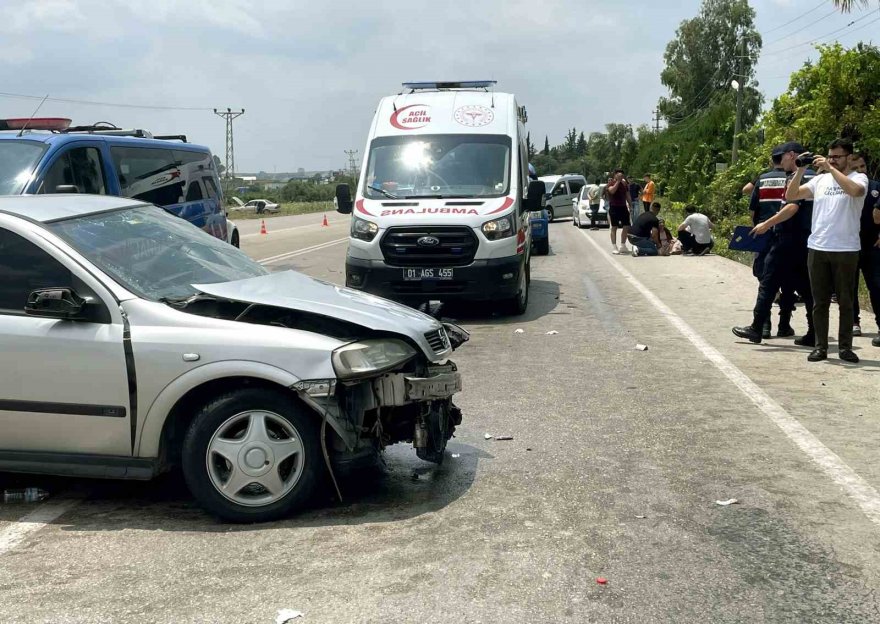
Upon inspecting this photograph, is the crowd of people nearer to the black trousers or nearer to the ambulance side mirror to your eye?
the black trousers

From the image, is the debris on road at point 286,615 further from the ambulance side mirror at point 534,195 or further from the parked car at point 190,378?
the ambulance side mirror at point 534,195

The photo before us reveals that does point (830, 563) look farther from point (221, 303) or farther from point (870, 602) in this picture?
point (221, 303)

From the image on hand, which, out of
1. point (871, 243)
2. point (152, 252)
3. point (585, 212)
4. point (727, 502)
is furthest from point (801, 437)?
point (585, 212)

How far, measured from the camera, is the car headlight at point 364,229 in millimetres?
11961

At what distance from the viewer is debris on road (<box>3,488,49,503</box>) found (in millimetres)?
5160

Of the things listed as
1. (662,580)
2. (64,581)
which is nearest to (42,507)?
(64,581)

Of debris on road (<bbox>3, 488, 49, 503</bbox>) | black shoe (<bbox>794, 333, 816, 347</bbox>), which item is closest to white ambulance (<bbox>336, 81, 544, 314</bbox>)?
black shoe (<bbox>794, 333, 816, 347</bbox>)

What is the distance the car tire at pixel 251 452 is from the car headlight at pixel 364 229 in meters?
7.38

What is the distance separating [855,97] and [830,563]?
74.4 feet

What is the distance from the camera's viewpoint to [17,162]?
10.2 meters

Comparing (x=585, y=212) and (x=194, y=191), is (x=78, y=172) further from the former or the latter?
(x=585, y=212)

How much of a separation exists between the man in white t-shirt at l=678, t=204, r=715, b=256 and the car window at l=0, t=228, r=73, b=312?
18453 millimetres

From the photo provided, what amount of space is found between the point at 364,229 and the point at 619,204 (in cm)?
1119

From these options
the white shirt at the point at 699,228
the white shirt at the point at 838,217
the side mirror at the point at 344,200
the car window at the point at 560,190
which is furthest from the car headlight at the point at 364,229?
the car window at the point at 560,190
